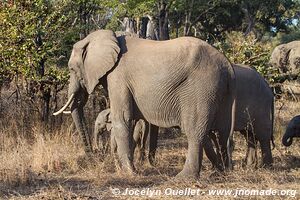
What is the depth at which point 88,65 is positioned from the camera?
358 inches

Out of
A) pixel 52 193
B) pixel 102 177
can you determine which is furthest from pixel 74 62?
pixel 52 193

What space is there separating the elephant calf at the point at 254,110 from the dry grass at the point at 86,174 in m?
0.44

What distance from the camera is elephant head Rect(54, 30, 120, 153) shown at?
8695mm

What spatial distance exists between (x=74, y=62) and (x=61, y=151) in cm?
173

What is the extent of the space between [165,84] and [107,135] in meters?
3.71

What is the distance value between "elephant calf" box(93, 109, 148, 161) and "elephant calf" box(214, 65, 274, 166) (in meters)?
1.70

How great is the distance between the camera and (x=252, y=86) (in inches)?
395

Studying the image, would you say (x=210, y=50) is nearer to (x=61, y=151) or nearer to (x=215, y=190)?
(x=215, y=190)

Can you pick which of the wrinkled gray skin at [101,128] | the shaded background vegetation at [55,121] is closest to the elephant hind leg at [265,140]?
the shaded background vegetation at [55,121]

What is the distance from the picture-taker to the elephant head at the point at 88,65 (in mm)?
8695

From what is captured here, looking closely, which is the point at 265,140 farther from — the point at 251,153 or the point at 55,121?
the point at 55,121

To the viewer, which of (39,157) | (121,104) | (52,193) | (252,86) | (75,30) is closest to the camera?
(52,193)

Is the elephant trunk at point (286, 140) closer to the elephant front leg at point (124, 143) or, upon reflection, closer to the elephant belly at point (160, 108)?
the elephant belly at point (160, 108)

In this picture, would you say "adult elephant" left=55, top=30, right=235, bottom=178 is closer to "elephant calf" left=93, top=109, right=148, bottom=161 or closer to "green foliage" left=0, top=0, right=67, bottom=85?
"elephant calf" left=93, top=109, right=148, bottom=161
